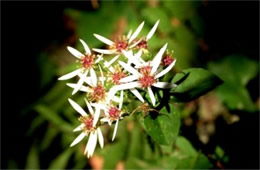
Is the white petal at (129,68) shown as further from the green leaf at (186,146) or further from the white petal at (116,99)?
the green leaf at (186,146)

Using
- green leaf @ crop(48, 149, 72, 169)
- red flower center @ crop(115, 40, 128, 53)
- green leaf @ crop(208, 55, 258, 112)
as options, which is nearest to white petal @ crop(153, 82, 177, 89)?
red flower center @ crop(115, 40, 128, 53)

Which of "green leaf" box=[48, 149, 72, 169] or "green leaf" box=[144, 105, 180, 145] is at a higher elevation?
"green leaf" box=[144, 105, 180, 145]

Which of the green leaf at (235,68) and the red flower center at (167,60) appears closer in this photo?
the red flower center at (167,60)

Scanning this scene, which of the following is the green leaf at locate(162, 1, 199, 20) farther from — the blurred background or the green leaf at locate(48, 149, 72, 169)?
the green leaf at locate(48, 149, 72, 169)

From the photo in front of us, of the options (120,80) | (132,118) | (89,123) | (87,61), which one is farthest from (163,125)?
(132,118)

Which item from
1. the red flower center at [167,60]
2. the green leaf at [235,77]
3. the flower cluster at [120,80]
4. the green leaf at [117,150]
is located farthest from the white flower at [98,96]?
the green leaf at [235,77]

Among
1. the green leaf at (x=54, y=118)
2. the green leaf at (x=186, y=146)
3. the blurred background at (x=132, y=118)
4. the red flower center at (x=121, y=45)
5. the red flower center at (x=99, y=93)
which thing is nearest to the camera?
the red flower center at (x=99, y=93)

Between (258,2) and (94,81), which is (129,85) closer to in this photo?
(94,81)
